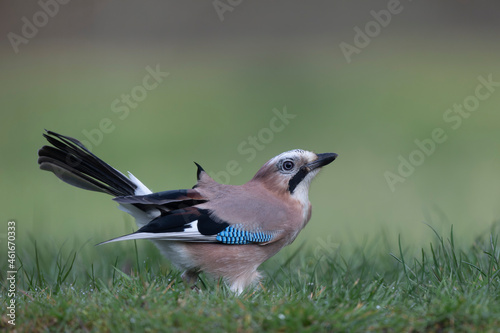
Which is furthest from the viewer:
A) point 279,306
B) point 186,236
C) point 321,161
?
point 321,161

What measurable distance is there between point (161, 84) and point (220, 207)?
9.79 meters

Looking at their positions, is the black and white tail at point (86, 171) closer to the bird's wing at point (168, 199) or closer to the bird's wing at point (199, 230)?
the bird's wing at point (168, 199)

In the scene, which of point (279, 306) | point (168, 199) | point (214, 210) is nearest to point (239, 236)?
point (214, 210)

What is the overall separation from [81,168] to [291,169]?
1638 mm

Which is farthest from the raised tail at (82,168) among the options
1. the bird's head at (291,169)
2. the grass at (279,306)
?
the bird's head at (291,169)

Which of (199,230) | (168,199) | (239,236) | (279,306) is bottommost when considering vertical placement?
(279,306)

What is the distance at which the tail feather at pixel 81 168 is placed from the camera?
5.12 metres

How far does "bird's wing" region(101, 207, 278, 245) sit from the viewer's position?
482 cm

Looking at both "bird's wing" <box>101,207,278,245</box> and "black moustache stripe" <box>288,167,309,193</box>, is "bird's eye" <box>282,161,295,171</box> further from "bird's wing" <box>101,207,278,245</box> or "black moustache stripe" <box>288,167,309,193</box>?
"bird's wing" <box>101,207,278,245</box>

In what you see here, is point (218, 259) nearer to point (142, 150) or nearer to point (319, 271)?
point (319, 271)


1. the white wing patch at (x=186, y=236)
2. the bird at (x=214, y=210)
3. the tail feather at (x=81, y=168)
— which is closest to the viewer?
the white wing patch at (x=186, y=236)

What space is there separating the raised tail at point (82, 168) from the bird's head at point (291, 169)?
985 mm

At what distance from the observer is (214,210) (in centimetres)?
501

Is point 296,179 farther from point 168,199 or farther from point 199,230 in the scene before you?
point 168,199
